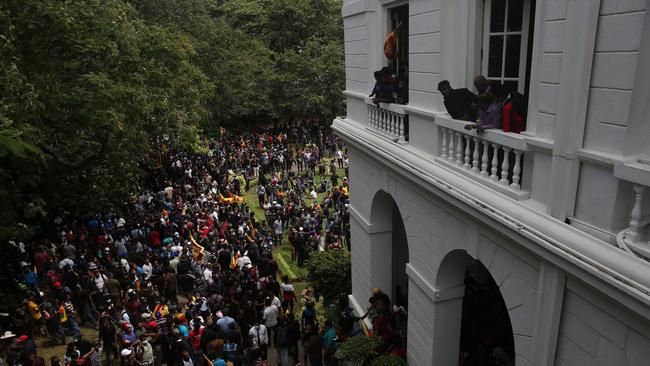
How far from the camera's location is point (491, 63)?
7262mm

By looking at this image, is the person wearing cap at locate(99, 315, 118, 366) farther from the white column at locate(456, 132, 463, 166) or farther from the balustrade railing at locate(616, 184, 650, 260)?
the balustrade railing at locate(616, 184, 650, 260)

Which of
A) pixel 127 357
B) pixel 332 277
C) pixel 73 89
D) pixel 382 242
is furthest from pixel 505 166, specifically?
pixel 73 89

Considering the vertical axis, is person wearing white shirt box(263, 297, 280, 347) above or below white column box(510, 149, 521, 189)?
below

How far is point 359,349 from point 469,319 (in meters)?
2.69

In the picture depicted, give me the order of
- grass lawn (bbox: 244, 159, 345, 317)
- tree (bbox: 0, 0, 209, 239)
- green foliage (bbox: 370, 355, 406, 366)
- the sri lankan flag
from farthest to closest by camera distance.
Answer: the sri lankan flag → grass lawn (bbox: 244, 159, 345, 317) → tree (bbox: 0, 0, 209, 239) → green foliage (bbox: 370, 355, 406, 366)

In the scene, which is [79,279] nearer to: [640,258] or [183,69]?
[183,69]

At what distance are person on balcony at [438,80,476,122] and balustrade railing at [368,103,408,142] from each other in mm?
1880

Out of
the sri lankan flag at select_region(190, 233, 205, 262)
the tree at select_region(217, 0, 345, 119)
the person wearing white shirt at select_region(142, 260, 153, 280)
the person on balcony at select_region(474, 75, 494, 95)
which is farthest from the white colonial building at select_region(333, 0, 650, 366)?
the tree at select_region(217, 0, 345, 119)

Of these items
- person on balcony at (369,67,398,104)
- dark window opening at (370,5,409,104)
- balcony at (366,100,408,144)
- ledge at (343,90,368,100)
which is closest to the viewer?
balcony at (366,100,408,144)

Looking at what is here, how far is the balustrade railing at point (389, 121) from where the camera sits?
373 inches

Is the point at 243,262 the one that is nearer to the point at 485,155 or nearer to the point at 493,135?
the point at 485,155

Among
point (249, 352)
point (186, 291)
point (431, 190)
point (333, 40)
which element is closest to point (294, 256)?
point (186, 291)

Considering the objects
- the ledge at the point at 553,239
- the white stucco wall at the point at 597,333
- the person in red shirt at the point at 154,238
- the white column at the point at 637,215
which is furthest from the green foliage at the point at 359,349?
the person in red shirt at the point at 154,238

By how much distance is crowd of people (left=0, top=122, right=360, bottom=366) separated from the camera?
36.1 ft
